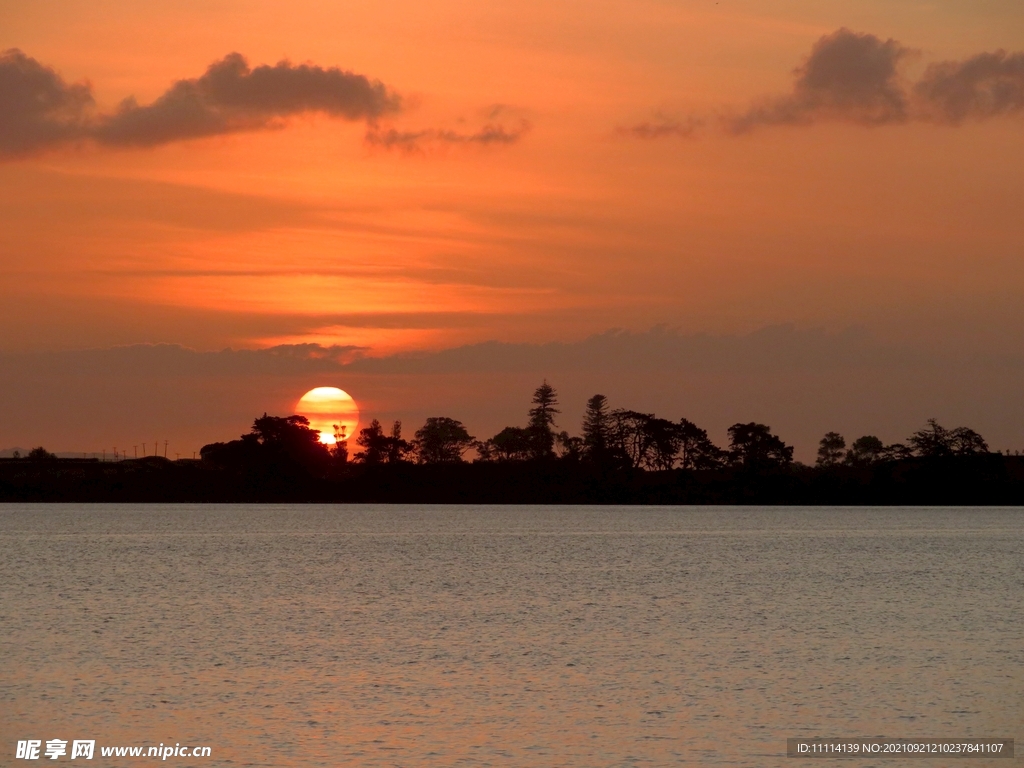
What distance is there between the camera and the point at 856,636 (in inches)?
2264

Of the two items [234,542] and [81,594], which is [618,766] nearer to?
[81,594]

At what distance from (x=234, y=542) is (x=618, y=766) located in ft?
485

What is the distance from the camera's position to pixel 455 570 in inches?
4235

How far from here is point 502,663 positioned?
156 feet

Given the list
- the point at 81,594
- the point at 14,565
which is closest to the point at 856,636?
the point at 81,594

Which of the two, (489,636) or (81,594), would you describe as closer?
(489,636)

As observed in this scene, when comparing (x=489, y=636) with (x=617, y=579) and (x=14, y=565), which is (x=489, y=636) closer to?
(x=617, y=579)

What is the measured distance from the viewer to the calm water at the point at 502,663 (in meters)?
34.2

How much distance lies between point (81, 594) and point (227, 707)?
4639 cm

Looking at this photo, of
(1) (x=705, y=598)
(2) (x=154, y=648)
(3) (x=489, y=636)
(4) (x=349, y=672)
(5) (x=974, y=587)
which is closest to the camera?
(4) (x=349, y=672)

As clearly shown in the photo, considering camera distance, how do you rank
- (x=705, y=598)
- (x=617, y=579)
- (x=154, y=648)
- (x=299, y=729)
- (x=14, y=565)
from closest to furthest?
(x=299, y=729), (x=154, y=648), (x=705, y=598), (x=617, y=579), (x=14, y=565)

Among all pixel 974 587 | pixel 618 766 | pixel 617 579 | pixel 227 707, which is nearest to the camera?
pixel 618 766

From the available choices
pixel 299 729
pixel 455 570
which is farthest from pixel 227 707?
pixel 455 570

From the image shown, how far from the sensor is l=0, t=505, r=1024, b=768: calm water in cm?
3422
